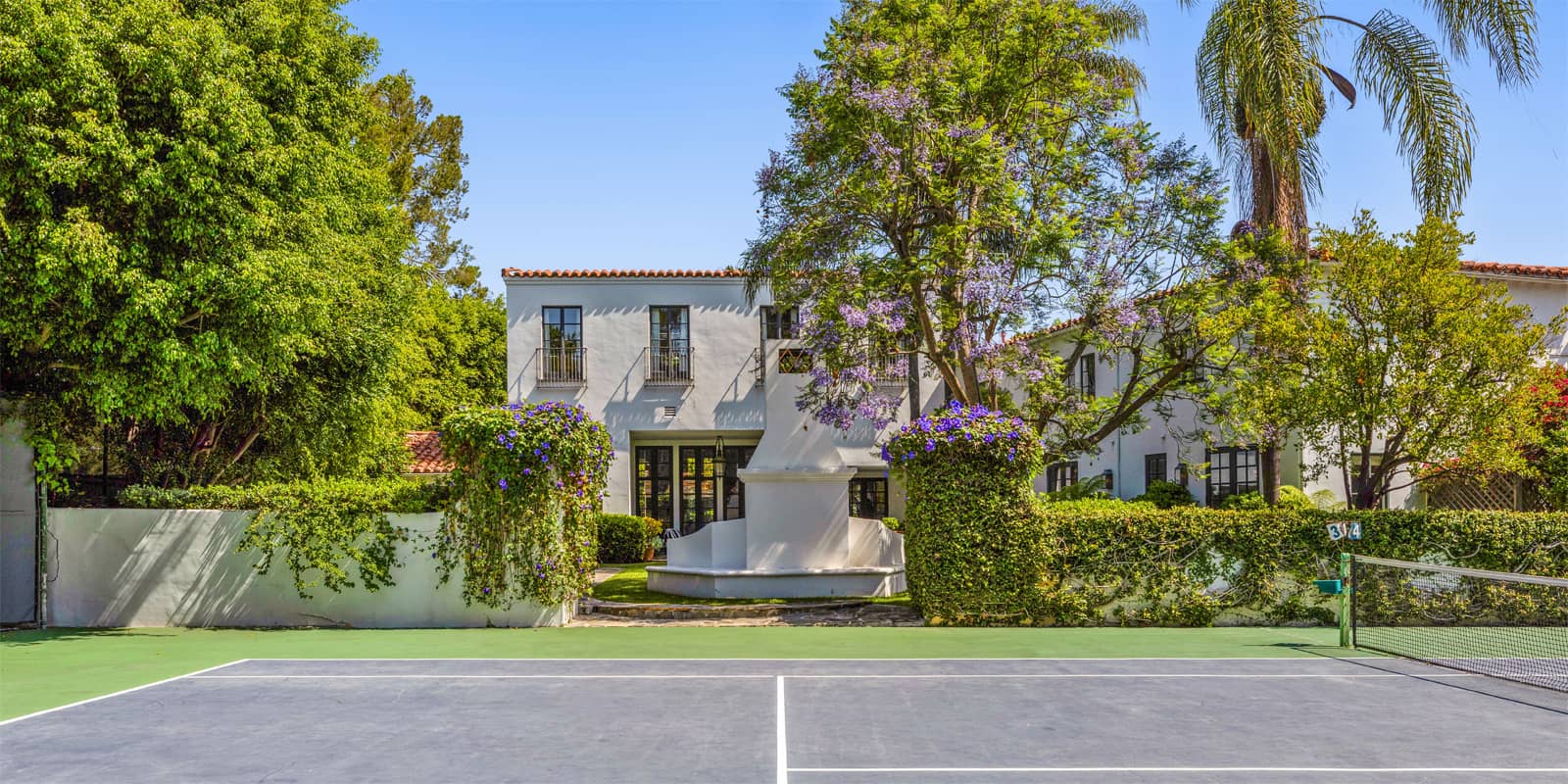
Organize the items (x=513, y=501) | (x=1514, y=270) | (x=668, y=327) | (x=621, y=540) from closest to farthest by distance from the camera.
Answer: (x=513, y=501), (x=1514, y=270), (x=621, y=540), (x=668, y=327)

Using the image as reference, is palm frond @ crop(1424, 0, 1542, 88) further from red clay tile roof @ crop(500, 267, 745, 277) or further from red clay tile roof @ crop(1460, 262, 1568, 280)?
red clay tile roof @ crop(500, 267, 745, 277)

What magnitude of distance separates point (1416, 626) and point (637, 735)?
12370mm

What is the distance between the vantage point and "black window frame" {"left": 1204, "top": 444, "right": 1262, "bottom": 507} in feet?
78.5

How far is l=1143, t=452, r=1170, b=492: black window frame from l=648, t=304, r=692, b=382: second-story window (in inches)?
474

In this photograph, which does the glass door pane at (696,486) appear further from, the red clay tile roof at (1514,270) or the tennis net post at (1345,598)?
the tennis net post at (1345,598)

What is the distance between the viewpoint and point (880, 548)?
66.6ft

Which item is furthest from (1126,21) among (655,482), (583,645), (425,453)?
(425,453)

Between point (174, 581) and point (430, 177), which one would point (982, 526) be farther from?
point (430, 177)

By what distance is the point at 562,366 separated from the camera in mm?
30266

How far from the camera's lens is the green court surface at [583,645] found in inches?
501

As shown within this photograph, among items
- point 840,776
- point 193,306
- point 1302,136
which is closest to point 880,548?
point 1302,136

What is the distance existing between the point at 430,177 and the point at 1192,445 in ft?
95.3

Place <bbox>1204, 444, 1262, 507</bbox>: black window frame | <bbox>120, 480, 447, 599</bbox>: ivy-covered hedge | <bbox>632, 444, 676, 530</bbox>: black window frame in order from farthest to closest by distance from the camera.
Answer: <bbox>632, 444, 676, 530</bbox>: black window frame
<bbox>1204, 444, 1262, 507</bbox>: black window frame
<bbox>120, 480, 447, 599</bbox>: ivy-covered hedge

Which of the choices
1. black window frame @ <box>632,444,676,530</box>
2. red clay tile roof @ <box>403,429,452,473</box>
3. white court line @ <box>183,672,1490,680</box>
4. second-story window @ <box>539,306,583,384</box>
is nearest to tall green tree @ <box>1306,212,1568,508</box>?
white court line @ <box>183,672,1490,680</box>
